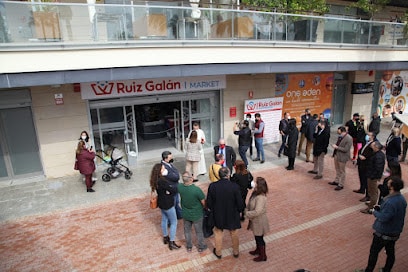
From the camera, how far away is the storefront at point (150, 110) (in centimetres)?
924

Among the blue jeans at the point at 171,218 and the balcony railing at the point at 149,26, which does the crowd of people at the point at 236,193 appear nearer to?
the blue jeans at the point at 171,218

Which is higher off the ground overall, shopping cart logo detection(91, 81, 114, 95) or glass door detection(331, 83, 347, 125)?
shopping cart logo detection(91, 81, 114, 95)

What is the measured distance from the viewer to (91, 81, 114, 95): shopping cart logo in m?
8.85

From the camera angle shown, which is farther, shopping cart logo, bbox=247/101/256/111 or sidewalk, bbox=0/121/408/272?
shopping cart logo, bbox=247/101/256/111

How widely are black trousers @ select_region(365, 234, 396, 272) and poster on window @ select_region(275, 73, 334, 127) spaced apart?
27.4 feet

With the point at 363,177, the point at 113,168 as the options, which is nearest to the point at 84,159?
the point at 113,168

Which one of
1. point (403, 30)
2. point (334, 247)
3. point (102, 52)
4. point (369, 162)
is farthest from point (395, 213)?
point (403, 30)

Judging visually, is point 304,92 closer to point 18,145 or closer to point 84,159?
point 84,159

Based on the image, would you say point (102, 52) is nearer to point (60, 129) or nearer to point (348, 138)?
point (60, 129)

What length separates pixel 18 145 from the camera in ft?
28.6

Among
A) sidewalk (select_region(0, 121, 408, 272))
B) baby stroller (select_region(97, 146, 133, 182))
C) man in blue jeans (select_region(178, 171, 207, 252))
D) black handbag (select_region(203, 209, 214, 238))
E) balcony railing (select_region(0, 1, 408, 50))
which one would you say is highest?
balcony railing (select_region(0, 1, 408, 50))

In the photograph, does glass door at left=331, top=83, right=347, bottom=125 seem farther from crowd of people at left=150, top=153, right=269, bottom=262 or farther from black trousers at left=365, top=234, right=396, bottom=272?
black trousers at left=365, top=234, right=396, bottom=272

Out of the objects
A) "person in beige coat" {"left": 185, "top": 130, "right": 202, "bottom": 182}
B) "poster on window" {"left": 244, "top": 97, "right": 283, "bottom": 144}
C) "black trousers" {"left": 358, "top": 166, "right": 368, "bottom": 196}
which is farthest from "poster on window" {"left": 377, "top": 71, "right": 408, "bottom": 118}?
"person in beige coat" {"left": 185, "top": 130, "right": 202, "bottom": 182}

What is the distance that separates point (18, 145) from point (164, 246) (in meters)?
5.97
